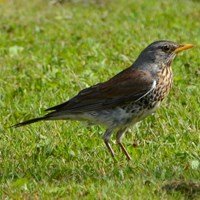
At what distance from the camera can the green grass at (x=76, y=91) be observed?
267 inches

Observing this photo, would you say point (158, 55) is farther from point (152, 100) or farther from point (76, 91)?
point (76, 91)

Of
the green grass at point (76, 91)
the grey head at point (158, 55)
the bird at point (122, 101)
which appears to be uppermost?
the grey head at point (158, 55)

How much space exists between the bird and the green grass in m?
0.35

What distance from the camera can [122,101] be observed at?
306 inches

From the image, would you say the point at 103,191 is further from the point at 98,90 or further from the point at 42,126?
the point at 42,126

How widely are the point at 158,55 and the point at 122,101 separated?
74cm

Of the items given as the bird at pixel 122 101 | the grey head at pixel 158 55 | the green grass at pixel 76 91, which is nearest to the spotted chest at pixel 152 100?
the bird at pixel 122 101

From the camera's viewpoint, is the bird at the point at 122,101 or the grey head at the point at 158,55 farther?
the grey head at the point at 158,55

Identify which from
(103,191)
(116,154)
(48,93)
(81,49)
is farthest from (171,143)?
(81,49)

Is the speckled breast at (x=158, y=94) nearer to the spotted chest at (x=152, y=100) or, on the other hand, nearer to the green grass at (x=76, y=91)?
the spotted chest at (x=152, y=100)

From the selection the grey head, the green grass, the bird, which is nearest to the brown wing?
the bird

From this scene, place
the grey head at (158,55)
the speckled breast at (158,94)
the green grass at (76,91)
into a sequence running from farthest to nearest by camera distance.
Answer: the grey head at (158,55) < the speckled breast at (158,94) < the green grass at (76,91)

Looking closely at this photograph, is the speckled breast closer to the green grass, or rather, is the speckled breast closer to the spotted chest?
the spotted chest

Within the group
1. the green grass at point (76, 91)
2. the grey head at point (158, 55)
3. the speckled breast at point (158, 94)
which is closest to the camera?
the green grass at point (76, 91)
